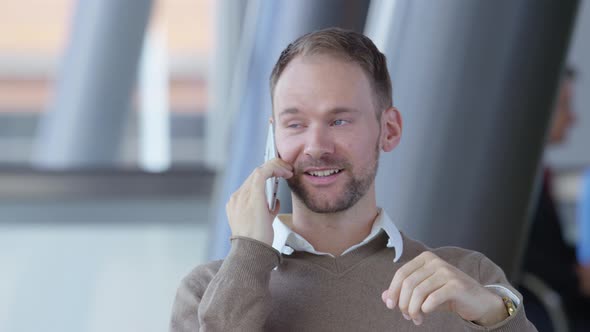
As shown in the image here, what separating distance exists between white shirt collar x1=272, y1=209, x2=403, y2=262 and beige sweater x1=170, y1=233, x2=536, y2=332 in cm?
1

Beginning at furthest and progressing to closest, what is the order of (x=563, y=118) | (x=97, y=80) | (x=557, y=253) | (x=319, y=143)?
(x=97, y=80) → (x=563, y=118) → (x=557, y=253) → (x=319, y=143)

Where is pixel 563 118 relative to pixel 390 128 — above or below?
below

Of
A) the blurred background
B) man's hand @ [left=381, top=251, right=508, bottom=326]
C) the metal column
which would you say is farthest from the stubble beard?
the metal column

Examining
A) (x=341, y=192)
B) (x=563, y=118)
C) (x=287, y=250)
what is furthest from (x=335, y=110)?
(x=563, y=118)

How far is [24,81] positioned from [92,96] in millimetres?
12484

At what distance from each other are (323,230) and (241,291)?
14cm

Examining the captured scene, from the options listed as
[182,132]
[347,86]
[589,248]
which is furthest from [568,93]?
[182,132]

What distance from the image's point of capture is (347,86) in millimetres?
1316

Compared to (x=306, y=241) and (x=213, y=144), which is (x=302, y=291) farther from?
(x=213, y=144)

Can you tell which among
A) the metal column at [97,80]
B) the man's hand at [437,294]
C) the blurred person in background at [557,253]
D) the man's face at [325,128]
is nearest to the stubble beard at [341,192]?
the man's face at [325,128]

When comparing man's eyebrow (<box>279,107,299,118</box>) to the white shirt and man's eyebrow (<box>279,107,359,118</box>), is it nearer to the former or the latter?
man's eyebrow (<box>279,107,359,118</box>)

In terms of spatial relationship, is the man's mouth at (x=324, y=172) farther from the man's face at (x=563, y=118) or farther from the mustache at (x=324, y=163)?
the man's face at (x=563, y=118)

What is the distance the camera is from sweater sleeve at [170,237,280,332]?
1324 millimetres

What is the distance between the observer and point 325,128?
1.31 m
